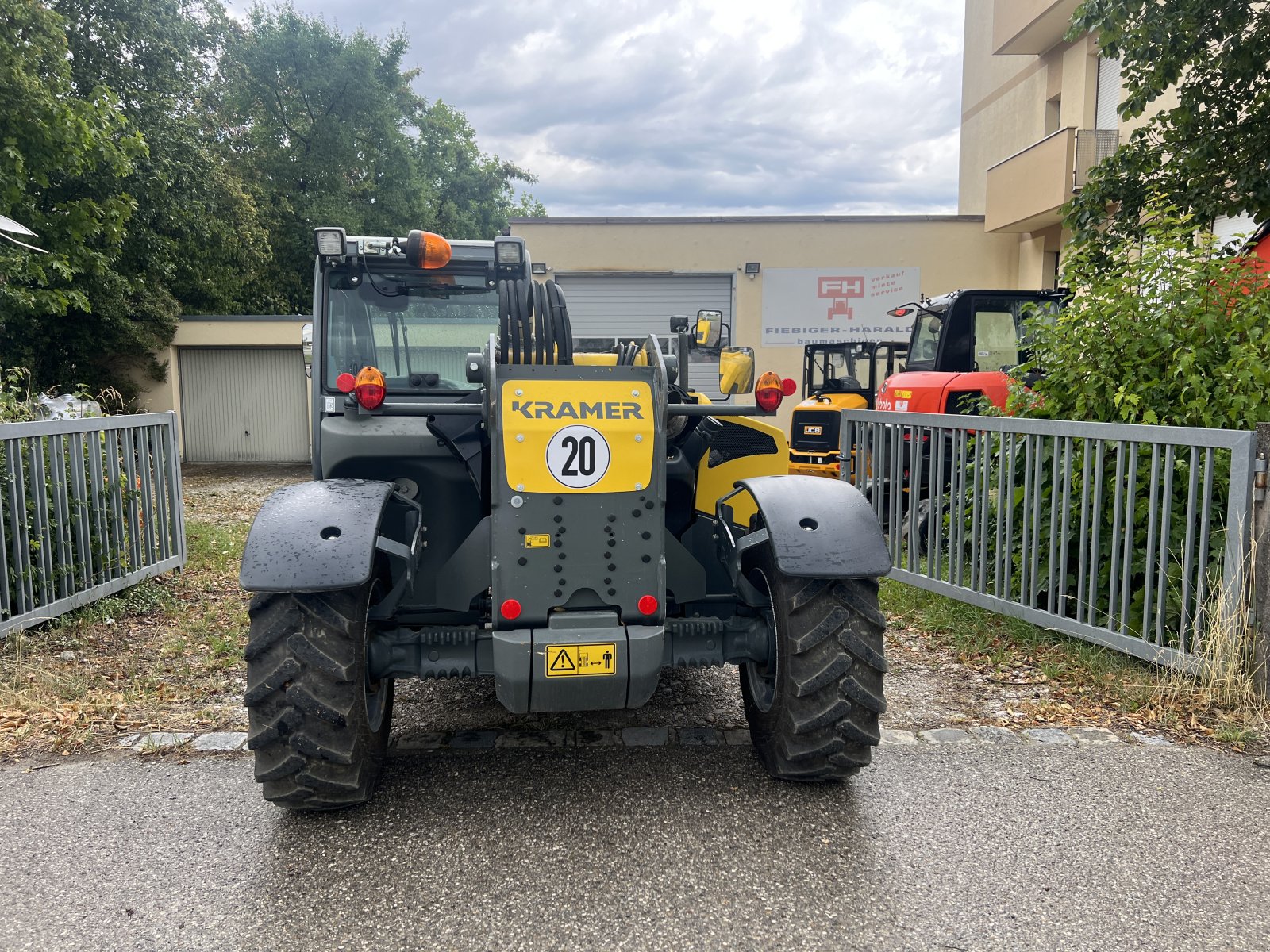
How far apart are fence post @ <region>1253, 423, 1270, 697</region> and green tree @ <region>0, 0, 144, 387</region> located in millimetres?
14765

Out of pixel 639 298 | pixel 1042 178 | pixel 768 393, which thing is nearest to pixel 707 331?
pixel 768 393

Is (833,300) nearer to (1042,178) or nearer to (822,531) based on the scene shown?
(1042,178)

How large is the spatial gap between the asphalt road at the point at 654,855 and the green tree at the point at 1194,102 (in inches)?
229

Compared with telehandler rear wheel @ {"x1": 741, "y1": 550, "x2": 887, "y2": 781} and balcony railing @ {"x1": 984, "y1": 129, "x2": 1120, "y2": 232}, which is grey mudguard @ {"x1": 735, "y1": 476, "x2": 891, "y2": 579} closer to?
telehandler rear wheel @ {"x1": 741, "y1": 550, "x2": 887, "y2": 781}

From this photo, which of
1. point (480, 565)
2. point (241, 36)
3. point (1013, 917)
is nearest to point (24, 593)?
point (480, 565)

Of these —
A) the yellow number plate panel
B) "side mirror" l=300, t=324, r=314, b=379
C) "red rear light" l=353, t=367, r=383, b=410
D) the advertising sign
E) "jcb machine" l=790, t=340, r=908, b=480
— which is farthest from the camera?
the advertising sign

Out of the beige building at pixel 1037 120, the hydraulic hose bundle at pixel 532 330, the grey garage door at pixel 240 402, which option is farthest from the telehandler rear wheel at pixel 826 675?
the grey garage door at pixel 240 402

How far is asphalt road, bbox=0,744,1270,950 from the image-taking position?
2.60 m

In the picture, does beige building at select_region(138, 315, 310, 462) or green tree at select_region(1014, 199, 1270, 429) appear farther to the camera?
beige building at select_region(138, 315, 310, 462)

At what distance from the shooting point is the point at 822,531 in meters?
3.32

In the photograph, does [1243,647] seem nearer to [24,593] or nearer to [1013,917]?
[1013,917]

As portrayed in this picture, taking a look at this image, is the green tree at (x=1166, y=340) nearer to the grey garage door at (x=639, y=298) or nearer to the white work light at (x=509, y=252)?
the white work light at (x=509, y=252)

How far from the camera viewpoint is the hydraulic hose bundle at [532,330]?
12.3 feet

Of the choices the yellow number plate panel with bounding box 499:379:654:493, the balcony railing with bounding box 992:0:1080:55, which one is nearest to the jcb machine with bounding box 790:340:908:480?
the yellow number plate panel with bounding box 499:379:654:493
